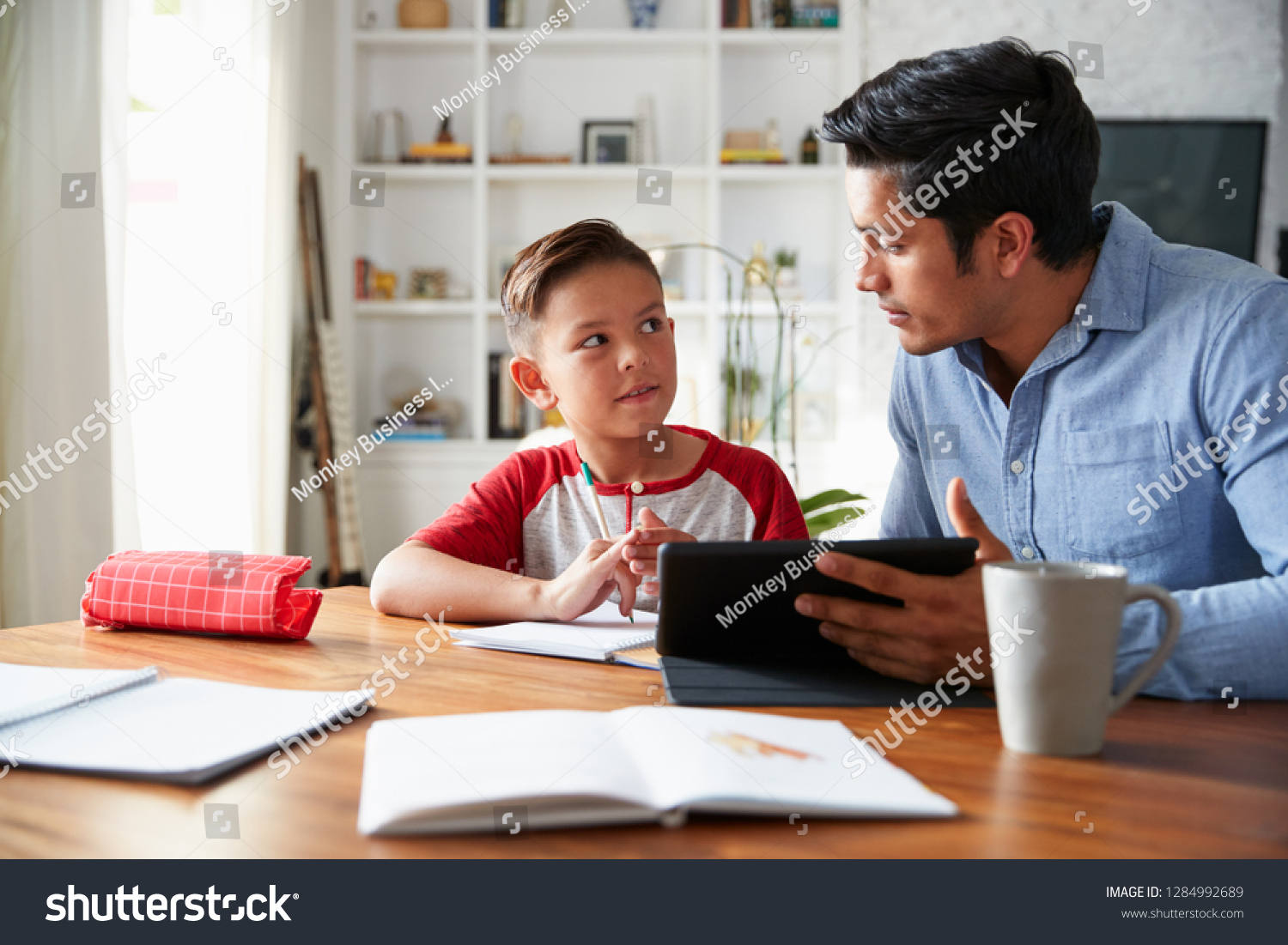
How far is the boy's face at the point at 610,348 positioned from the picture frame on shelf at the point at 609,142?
277 centimetres

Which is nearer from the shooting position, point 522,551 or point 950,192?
point 950,192

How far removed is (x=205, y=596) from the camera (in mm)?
970

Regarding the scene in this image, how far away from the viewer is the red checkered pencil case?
0.95 meters

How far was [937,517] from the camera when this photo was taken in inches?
53.0

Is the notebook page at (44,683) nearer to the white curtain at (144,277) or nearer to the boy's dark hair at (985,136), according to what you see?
the boy's dark hair at (985,136)

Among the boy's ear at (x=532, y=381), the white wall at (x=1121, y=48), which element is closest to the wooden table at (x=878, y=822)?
the boy's ear at (x=532, y=381)

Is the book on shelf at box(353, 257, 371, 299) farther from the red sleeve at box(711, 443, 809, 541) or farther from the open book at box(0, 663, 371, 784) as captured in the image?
the open book at box(0, 663, 371, 784)

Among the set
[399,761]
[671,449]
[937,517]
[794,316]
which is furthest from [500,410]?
[399,761]

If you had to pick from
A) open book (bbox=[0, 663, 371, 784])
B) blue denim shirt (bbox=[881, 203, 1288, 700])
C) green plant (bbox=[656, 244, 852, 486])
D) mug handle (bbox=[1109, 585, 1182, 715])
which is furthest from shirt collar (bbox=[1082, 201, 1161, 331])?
green plant (bbox=[656, 244, 852, 486])

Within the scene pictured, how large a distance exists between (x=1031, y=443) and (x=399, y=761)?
0.87 metres

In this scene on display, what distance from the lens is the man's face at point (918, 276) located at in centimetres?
119

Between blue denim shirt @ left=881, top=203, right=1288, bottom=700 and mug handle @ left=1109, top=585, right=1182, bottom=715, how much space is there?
0.27 m

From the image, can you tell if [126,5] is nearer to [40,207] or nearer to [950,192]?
[40,207]
